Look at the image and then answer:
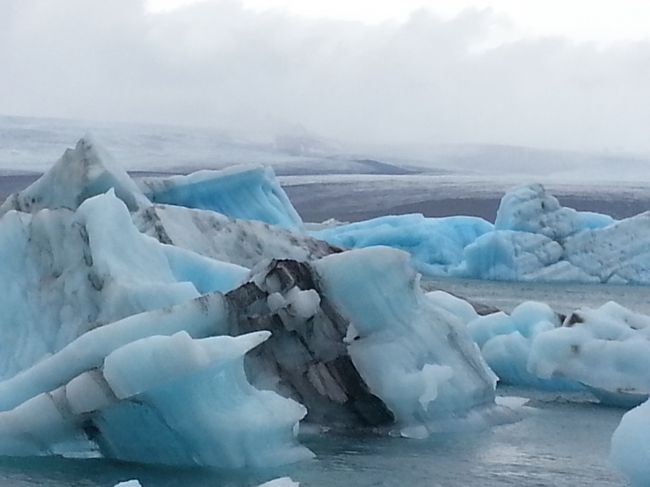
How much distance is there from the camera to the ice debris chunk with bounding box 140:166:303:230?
8641mm

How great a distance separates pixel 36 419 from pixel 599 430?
251 cm

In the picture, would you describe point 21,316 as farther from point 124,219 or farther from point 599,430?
point 599,430

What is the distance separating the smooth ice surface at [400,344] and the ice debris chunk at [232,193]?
10.7ft

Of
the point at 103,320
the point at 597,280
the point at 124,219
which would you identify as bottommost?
the point at 597,280

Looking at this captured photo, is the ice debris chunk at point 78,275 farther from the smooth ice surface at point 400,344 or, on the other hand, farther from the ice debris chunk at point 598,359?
the ice debris chunk at point 598,359

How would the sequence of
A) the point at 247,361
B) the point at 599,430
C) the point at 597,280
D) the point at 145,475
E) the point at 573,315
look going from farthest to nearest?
the point at 597,280, the point at 573,315, the point at 599,430, the point at 247,361, the point at 145,475

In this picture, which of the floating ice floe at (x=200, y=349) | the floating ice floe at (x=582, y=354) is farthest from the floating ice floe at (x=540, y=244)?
the floating ice floe at (x=200, y=349)

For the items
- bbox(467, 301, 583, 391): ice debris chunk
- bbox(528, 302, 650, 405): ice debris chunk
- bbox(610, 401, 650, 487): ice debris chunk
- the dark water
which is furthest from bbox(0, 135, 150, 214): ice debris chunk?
bbox(610, 401, 650, 487): ice debris chunk

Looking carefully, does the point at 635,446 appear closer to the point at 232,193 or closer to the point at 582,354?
the point at 582,354

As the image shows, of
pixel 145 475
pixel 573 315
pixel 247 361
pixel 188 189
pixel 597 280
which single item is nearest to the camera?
pixel 145 475

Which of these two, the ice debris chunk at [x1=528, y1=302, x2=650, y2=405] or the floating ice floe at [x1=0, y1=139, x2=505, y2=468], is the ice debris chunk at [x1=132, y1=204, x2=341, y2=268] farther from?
the ice debris chunk at [x1=528, y1=302, x2=650, y2=405]

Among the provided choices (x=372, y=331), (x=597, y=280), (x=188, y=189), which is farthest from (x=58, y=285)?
(x=597, y=280)

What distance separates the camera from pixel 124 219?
5656 millimetres

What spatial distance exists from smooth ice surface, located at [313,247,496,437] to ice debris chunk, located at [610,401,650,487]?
4.63 feet
